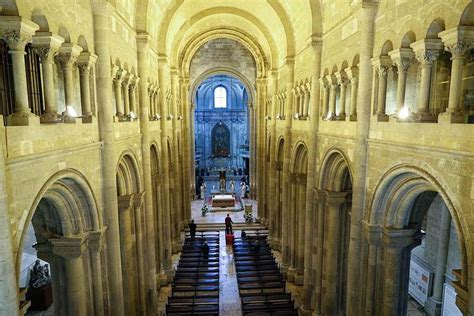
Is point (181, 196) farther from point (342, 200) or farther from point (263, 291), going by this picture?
point (342, 200)

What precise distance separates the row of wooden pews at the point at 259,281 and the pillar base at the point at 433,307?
5.44 metres

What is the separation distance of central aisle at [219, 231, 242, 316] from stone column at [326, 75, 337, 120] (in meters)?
9.20

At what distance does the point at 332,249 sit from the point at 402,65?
23.7 ft

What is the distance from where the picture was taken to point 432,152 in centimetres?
661

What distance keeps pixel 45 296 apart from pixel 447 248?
53.4 ft

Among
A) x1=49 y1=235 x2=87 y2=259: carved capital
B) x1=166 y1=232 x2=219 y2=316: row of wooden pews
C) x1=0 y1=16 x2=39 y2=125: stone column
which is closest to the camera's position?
x1=0 y1=16 x2=39 y2=125: stone column

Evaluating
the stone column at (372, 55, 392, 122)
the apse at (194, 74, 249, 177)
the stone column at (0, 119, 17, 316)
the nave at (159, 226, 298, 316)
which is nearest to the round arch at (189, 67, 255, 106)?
the apse at (194, 74, 249, 177)

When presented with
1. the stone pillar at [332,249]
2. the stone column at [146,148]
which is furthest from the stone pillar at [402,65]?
the stone column at [146,148]

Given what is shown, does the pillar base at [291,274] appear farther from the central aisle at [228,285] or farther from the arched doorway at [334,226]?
the arched doorway at [334,226]

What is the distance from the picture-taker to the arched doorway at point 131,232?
39.0 ft

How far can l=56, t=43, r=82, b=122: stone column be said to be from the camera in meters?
7.58

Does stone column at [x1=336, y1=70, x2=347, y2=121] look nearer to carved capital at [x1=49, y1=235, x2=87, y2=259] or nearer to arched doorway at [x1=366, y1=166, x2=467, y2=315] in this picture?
arched doorway at [x1=366, y1=166, x2=467, y2=315]

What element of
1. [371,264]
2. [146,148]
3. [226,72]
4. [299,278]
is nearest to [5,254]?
[371,264]

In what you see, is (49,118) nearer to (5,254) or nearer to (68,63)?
(68,63)
